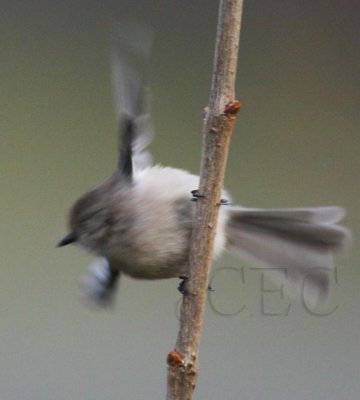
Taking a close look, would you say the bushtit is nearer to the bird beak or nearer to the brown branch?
the bird beak

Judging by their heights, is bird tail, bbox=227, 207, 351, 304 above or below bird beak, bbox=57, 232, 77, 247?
above

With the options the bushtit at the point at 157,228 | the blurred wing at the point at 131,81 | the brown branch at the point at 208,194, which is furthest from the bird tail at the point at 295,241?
the brown branch at the point at 208,194

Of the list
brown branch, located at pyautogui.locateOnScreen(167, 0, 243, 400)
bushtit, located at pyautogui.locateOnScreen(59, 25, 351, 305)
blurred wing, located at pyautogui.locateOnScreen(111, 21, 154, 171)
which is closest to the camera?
brown branch, located at pyautogui.locateOnScreen(167, 0, 243, 400)

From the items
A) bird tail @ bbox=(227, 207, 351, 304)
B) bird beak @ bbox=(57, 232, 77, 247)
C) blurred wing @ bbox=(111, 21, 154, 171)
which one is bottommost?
bird beak @ bbox=(57, 232, 77, 247)

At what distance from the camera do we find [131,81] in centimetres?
158

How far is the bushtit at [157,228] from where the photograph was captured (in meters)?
1.66

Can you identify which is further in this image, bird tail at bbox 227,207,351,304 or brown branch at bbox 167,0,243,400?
bird tail at bbox 227,207,351,304

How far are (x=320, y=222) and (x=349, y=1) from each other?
131 cm

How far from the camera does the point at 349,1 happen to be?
9.84 feet

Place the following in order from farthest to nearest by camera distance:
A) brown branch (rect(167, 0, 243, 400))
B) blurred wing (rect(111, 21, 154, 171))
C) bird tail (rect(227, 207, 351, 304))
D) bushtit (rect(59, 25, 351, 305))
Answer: bird tail (rect(227, 207, 351, 304)), bushtit (rect(59, 25, 351, 305)), blurred wing (rect(111, 21, 154, 171)), brown branch (rect(167, 0, 243, 400))

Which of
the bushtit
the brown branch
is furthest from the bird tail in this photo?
the brown branch

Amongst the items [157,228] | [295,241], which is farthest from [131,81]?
[295,241]

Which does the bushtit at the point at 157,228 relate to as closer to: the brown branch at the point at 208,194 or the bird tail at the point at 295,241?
the bird tail at the point at 295,241

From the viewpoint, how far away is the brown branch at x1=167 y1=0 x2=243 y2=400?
1346 mm
